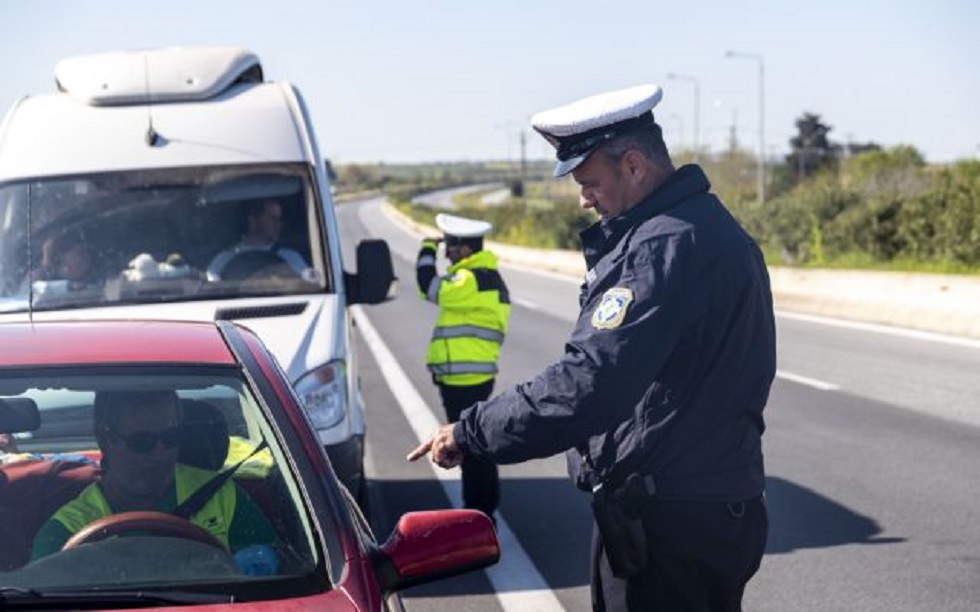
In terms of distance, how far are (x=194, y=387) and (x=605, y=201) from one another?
44.5 inches

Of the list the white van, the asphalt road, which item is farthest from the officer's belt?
the white van

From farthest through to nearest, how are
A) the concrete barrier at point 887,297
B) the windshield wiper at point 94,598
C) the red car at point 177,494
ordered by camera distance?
the concrete barrier at point 887,297 < the red car at point 177,494 < the windshield wiper at point 94,598

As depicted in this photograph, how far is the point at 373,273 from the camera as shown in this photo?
9.16 meters

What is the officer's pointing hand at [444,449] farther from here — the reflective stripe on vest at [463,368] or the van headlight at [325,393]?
the reflective stripe on vest at [463,368]

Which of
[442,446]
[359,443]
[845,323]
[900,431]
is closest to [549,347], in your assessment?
[845,323]

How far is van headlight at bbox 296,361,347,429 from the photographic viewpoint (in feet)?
26.0

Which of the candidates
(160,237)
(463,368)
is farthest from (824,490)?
(160,237)

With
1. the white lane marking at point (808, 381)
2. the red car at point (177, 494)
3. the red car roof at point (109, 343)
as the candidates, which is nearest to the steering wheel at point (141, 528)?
the red car at point (177, 494)

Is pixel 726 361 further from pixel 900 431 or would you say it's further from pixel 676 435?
pixel 900 431

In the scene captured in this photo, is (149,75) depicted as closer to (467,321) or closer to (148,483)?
(467,321)

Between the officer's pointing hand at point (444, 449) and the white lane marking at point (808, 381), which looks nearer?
the officer's pointing hand at point (444, 449)

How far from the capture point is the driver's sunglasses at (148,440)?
13.7 ft

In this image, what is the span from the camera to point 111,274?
29.7ft

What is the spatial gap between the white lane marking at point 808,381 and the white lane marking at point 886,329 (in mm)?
2997
